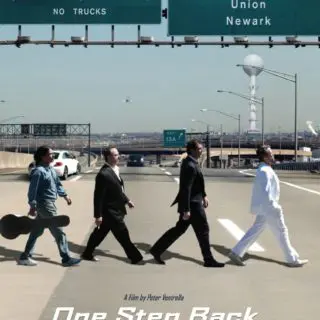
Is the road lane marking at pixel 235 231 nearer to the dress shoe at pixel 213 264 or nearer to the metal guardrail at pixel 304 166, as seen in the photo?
the dress shoe at pixel 213 264

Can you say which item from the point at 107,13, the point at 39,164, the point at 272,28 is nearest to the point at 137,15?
the point at 107,13

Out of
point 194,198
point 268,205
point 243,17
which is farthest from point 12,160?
point 268,205

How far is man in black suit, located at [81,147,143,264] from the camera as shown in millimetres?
8516

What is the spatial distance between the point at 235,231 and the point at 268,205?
3947 mm

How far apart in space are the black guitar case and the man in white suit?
251 centimetres

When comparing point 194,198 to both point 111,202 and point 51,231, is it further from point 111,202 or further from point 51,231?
point 51,231

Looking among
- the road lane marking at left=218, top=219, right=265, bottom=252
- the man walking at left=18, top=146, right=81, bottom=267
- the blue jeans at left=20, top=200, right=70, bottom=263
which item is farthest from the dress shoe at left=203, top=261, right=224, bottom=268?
the blue jeans at left=20, top=200, right=70, bottom=263

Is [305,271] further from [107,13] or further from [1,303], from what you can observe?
[107,13]

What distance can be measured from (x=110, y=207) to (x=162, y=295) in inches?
79.3

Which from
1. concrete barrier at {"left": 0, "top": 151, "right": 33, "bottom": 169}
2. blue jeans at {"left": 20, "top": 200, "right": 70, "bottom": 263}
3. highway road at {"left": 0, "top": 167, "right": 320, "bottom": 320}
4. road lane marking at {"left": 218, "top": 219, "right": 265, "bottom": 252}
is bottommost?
concrete barrier at {"left": 0, "top": 151, "right": 33, "bottom": 169}

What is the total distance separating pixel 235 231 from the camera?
41.1ft

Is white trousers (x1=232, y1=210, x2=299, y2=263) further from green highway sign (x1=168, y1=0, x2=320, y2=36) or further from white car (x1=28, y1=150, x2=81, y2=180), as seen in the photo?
white car (x1=28, y1=150, x2=81, y2=180)

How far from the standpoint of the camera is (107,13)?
28125mm

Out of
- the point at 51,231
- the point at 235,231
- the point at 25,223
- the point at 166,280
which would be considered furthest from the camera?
the point at 235,231
